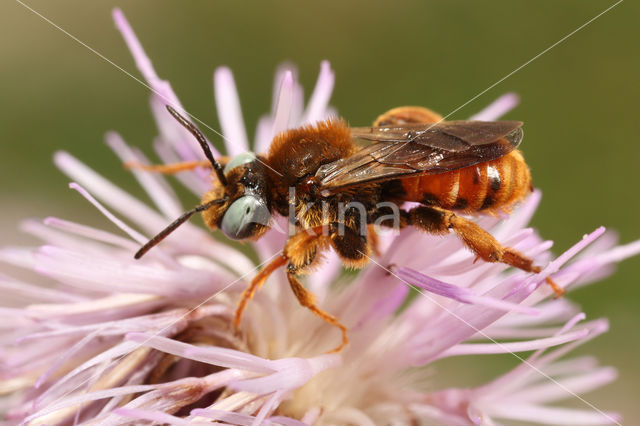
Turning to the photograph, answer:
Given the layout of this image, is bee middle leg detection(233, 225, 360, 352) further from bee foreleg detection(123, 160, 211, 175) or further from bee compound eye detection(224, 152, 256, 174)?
bee foreleg detection(123, 160, 211, 175)

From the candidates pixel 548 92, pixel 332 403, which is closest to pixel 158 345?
pixel 332 403

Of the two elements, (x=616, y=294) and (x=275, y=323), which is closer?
(x=275, y=323)

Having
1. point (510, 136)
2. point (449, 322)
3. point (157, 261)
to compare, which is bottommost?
point (449, 322)

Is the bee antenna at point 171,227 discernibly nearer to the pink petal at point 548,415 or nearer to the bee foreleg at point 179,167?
the bee foreleg at point 179,167

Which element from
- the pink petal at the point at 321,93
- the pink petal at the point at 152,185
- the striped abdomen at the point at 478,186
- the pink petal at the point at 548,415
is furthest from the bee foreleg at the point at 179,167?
the pink petal at the point at 548,415

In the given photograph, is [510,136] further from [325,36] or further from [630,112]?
[325,36]

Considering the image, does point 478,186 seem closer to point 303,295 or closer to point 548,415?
point 303,295

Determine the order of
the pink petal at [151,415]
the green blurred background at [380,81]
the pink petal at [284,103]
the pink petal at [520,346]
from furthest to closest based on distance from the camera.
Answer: the green blurred background at [380,81]
the pink petal at [284,103]
the pink petal at [520,346]
the pink petal at [151,415]

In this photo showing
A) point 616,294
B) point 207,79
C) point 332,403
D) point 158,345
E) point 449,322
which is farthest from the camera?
point 207,79
